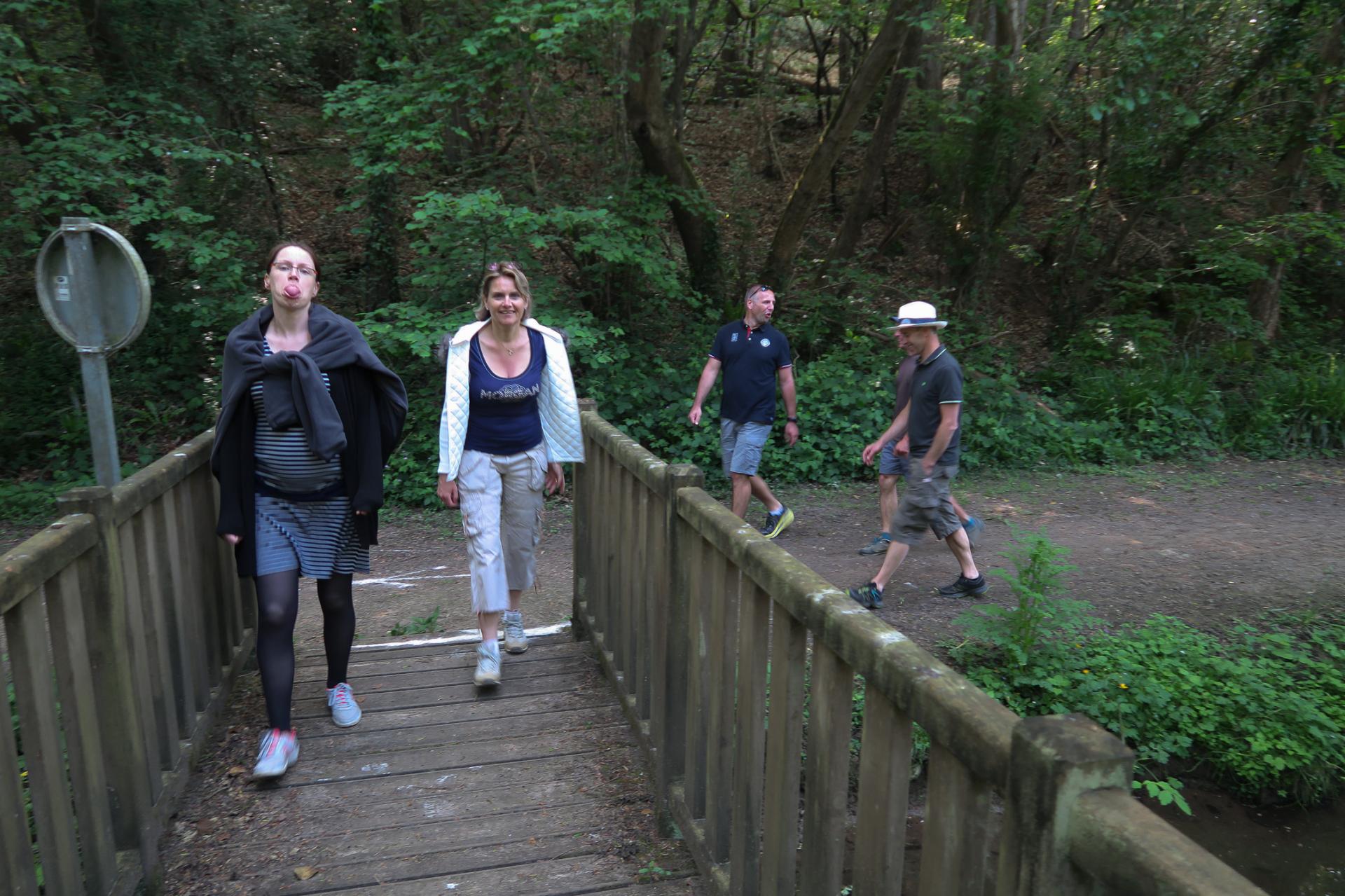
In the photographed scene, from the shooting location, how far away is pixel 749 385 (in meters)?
7.61

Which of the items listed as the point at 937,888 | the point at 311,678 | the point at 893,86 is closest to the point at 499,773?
the point at 311,678

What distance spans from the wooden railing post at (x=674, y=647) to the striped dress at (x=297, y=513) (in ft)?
4.39

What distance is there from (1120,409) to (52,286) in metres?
11.3

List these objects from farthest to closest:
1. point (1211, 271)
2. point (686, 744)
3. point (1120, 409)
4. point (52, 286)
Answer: point (1211, 271), point (1120, 409), point (52, 286), point (686, 744)

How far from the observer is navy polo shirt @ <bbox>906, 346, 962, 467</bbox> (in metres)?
6.23

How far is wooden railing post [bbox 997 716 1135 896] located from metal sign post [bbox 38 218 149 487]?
323cm

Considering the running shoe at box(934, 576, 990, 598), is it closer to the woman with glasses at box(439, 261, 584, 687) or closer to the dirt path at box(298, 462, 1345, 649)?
the dirt path at box(298, 462, 1345, 649)

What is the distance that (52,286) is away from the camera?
349cm

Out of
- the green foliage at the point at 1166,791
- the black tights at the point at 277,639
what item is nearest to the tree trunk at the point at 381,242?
the black tights at the point at 277,639

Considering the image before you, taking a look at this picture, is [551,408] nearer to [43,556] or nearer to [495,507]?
[495,507]

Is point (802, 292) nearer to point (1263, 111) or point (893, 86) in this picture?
point (893, 86)

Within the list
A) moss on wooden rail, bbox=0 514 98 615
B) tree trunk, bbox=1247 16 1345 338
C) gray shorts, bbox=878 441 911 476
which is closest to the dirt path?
gray shorts, bbox=878 441 911 476

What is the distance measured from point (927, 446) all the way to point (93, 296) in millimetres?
4791

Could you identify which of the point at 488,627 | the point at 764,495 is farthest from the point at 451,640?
the point at 764,495
